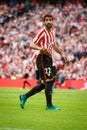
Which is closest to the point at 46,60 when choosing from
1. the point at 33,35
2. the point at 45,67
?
the point at 45,67

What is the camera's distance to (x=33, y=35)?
122 ft

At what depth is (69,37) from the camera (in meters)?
35.6

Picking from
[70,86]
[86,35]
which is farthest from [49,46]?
[86,35]

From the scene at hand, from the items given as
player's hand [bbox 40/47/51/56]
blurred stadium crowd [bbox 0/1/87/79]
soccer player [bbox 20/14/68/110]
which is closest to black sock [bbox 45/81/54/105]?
soccer player [bbox 20/14/68/110]

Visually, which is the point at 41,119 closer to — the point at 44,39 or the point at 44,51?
the point at 44,51

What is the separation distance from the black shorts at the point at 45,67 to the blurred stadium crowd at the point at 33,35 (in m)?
18.2

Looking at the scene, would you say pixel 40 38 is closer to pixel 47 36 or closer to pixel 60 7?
pixel 47 36

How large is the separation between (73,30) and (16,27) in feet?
14.4

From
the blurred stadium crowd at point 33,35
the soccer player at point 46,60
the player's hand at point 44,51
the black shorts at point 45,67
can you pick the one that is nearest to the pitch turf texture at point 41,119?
the soccer player at point 46,60

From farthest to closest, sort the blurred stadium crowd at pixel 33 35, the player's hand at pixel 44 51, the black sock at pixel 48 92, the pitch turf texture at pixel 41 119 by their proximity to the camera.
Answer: the blurred stadium crowd at pixel 33 35, the black sock at pixel 48 92, the player's hand at pixel 44 51, the pitch turf texture at pixel 41 119

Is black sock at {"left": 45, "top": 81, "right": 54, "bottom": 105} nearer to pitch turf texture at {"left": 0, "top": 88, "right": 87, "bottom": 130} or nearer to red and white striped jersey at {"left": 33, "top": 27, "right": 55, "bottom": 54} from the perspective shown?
pitch turf texture at {"left": 0, "top": 88, "right": 87, "bottom": 130}

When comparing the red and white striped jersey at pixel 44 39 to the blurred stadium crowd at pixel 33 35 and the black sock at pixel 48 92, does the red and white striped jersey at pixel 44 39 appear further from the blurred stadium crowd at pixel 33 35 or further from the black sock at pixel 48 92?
the blurred stadium crowd at pixel 33 35

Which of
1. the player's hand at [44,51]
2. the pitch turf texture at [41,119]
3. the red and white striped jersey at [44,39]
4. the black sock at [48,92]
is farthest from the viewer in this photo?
the red and white striped jersey at [44,39]

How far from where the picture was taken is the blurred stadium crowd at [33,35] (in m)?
33.8
